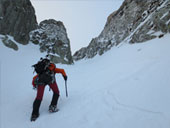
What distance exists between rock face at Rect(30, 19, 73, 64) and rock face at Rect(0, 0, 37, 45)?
4.96ft

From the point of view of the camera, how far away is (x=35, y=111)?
98.4 inches

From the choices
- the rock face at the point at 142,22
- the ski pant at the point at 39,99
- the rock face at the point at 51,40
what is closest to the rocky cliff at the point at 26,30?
the rock face at the point at 51,40

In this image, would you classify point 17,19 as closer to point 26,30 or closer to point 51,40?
point 26,30

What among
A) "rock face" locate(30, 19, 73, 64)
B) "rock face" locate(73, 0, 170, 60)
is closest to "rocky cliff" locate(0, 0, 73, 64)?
"rock face" locate(30, 19, 73, 64)

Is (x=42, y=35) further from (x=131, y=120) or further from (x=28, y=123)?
(x=131, y=120)

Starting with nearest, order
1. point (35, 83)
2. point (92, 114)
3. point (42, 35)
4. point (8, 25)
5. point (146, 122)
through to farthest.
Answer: point (146, 122) < point (92, 114) < point (35, 83) < point (8, 25) < point (42, 35)

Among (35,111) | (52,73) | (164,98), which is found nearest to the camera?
(164,98)

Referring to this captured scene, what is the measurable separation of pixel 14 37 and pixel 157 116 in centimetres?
1755

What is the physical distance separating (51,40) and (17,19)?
6314mm

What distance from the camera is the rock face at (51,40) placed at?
16.8m

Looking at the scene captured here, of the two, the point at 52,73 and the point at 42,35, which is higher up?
the point at 42,35

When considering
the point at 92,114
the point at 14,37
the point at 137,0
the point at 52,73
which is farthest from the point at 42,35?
the point at 137,0

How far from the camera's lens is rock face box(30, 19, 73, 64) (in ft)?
55.2

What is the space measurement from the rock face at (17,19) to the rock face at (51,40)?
1512mm
